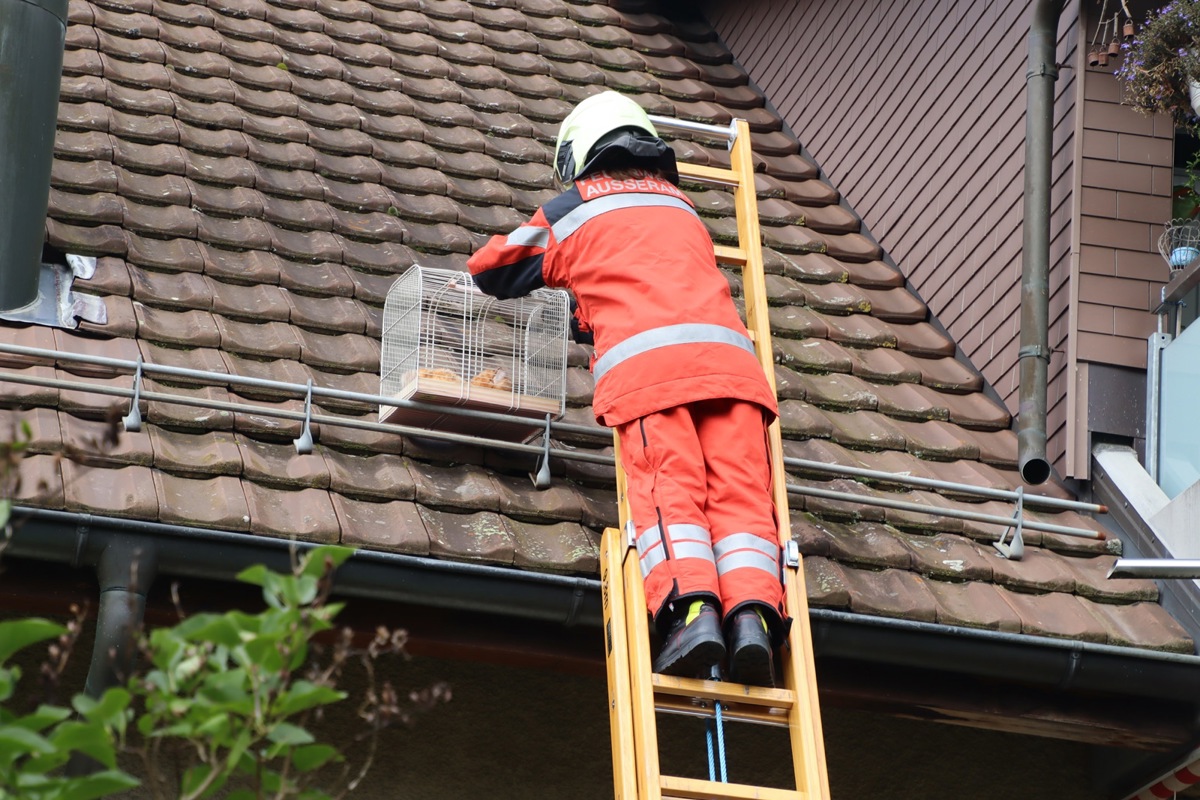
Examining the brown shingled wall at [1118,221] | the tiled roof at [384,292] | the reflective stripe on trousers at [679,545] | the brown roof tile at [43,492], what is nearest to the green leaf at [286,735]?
the tiled roof at [384,292]

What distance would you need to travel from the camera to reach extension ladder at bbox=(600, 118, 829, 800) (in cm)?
379

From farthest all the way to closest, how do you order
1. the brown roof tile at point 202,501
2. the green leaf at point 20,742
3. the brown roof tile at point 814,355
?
the brown roof tile at point 814,355, the brown roof tile at point 202,501, the green leaf at point 20,742

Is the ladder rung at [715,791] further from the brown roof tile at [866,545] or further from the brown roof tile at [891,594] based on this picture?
the brown roof tile at [866,545]

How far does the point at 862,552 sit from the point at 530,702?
3.70 ft

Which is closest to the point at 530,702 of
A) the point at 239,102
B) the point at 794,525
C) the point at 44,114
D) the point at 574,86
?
the point at 794,525

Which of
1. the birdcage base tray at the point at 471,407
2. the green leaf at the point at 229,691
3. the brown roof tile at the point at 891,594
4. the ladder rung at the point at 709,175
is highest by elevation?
the ladder rung at the point at 709,175

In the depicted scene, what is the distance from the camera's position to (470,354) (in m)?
5.11

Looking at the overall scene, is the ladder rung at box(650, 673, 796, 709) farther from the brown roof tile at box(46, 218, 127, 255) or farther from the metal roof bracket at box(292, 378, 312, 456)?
the brown roof tile at box(46, 218, 127, 255)

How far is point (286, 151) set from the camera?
637 cm

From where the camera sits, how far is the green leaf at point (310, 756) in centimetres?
179

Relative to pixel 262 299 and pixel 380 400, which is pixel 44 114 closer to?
pixel 262 299

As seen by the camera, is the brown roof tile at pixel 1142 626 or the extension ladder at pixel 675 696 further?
the brown roof tile at pixel 1142 626

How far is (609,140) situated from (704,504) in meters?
1.26

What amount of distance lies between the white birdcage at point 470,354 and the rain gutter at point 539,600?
0.66m
